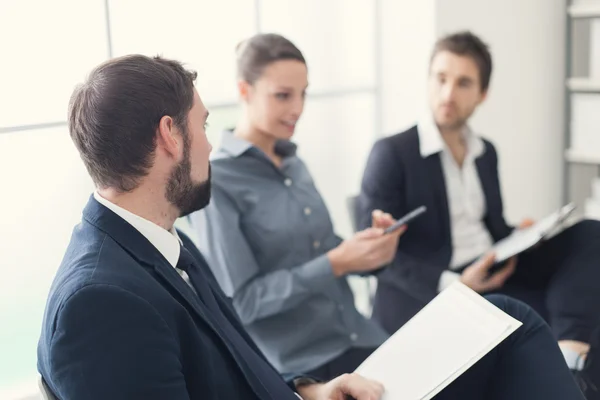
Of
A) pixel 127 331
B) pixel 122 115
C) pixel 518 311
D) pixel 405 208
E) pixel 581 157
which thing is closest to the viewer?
pixel 127 331

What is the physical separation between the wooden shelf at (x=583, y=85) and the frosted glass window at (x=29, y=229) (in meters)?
2.24

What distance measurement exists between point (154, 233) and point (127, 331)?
23 cm

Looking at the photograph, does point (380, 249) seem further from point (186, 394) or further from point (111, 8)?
point (111, 8)

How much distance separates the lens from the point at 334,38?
3166 mm

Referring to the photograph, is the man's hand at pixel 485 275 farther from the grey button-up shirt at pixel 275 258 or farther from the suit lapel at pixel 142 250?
the suit lapel at pixel 142 250

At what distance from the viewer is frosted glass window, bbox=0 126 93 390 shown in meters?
2.03

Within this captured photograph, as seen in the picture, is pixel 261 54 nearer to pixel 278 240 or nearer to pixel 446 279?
pixel 278 240

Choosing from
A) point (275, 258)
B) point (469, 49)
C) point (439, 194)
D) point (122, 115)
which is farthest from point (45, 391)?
point (469, 49)

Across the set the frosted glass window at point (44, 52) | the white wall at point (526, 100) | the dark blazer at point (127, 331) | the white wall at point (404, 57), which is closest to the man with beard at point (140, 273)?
the dark blazer at point (127, 331)

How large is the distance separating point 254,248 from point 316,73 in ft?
4.57

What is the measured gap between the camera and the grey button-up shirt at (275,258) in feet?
5.95

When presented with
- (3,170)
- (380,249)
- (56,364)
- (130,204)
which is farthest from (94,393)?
(3,170)

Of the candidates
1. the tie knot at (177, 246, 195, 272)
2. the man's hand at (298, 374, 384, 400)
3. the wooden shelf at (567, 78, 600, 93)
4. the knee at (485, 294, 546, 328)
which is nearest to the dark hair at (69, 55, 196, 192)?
the tie knot at (177, 246, 195, 272)

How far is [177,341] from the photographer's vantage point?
1.12m
